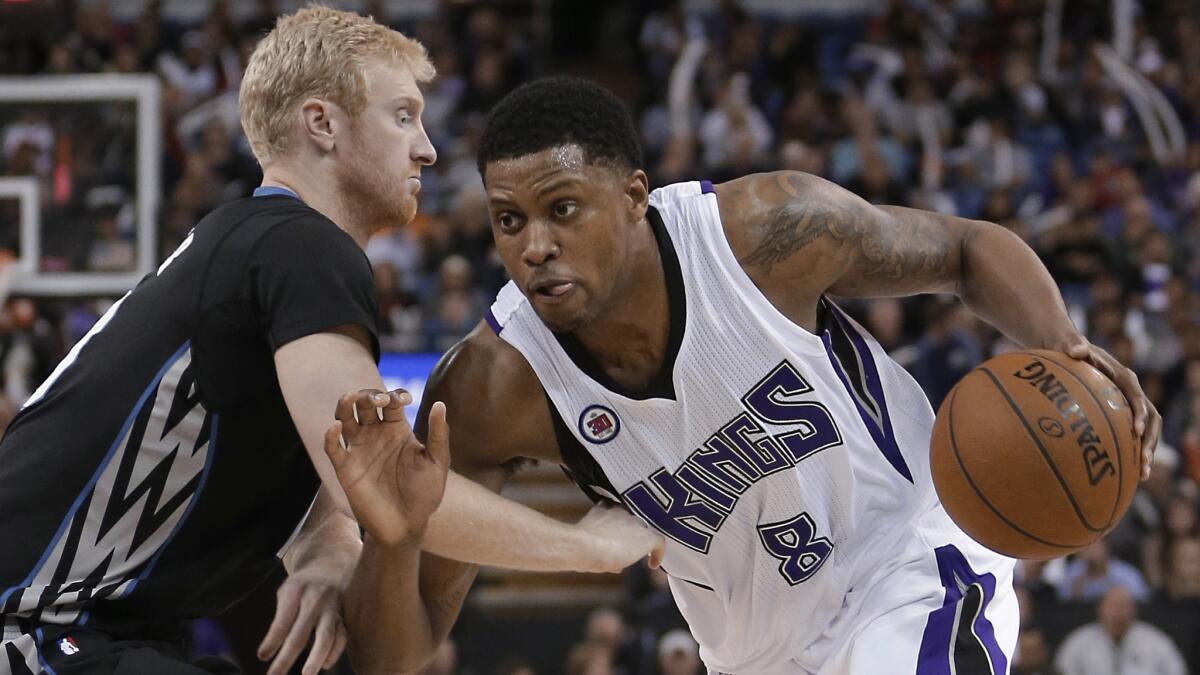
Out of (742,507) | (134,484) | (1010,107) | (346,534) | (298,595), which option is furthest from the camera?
(1010,107)

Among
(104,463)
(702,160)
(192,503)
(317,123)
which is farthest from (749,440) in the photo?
(702,160)

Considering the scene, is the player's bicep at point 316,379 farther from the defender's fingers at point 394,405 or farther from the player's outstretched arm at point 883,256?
the player's outstretched arm at point 883,256

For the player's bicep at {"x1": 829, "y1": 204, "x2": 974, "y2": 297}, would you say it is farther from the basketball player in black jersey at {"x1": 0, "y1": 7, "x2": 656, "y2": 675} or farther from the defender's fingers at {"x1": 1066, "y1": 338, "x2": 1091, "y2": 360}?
the basketball player in black jersey at {"x1": 0, "y1": 7, "x2": 656, "y2": 675}

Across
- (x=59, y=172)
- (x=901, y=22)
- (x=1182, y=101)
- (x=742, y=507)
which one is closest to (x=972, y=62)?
(x=901, y=22)

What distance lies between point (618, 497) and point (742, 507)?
0.33m

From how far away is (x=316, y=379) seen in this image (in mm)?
2768

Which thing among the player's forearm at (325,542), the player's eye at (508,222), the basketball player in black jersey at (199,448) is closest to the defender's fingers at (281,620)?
the basketball player in black jersey at (199,448)

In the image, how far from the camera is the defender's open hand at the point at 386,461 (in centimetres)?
270

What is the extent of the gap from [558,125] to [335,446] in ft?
4.32

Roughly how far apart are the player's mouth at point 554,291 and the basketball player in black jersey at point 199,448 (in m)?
0.72

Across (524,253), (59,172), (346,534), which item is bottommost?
(59,172)

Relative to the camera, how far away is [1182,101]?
1373 centimetres

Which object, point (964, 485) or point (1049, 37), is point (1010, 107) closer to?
point (1049, 37)

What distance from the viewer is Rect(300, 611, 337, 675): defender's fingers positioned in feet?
9.96
